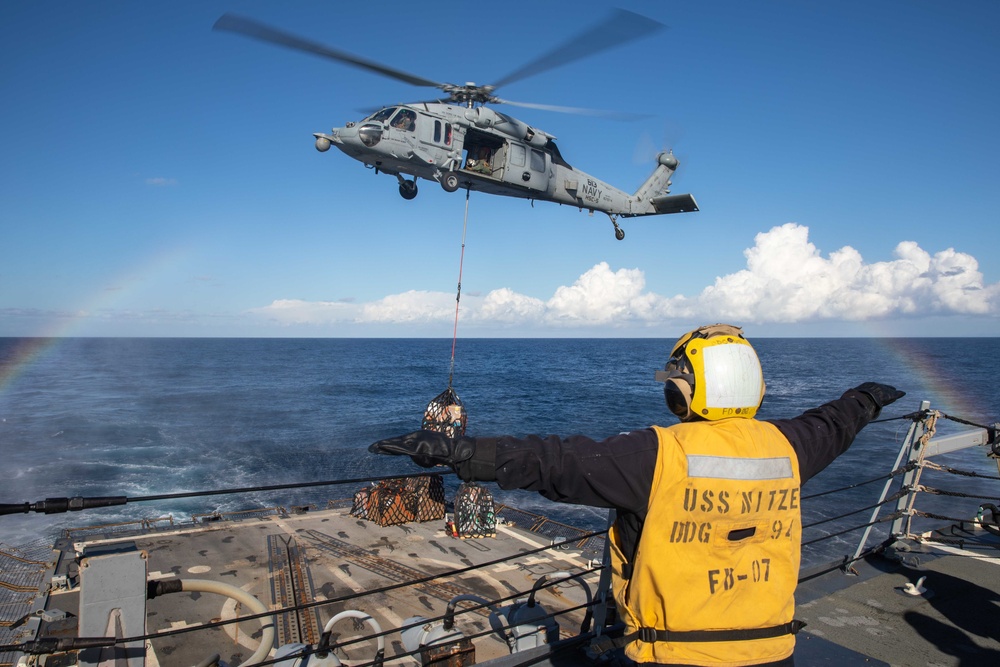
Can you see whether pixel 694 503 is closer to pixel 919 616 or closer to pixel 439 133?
pixel 919 616

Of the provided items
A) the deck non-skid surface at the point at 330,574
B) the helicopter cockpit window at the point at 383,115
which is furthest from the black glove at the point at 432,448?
the helicopter cockpit window at the point at 383,115

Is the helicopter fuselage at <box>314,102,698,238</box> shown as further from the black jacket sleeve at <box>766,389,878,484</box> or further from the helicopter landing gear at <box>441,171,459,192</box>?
the black jacket sleeve at <box>766,389,878,484</box>

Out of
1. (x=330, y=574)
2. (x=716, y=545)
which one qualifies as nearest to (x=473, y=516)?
(x=330, y=574)

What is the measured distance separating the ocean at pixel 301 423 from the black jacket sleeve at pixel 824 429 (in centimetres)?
143

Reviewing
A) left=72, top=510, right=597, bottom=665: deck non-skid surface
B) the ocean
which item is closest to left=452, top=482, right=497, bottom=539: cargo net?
left=72, top=510, right=597, bottom=665: deck non-skid surface

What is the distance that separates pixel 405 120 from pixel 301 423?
34.8m

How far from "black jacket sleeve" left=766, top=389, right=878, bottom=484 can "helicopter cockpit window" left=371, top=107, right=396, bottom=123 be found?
42.4ft

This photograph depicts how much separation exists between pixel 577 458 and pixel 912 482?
500 centimetres

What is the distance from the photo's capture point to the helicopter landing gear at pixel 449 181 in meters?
15.0

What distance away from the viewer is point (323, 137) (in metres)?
13.6

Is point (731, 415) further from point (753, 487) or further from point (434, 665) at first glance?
point (434, 665)

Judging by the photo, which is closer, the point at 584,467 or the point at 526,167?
the point at 584,467

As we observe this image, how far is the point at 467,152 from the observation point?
51.9 ft

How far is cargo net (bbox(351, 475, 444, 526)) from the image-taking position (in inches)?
671
